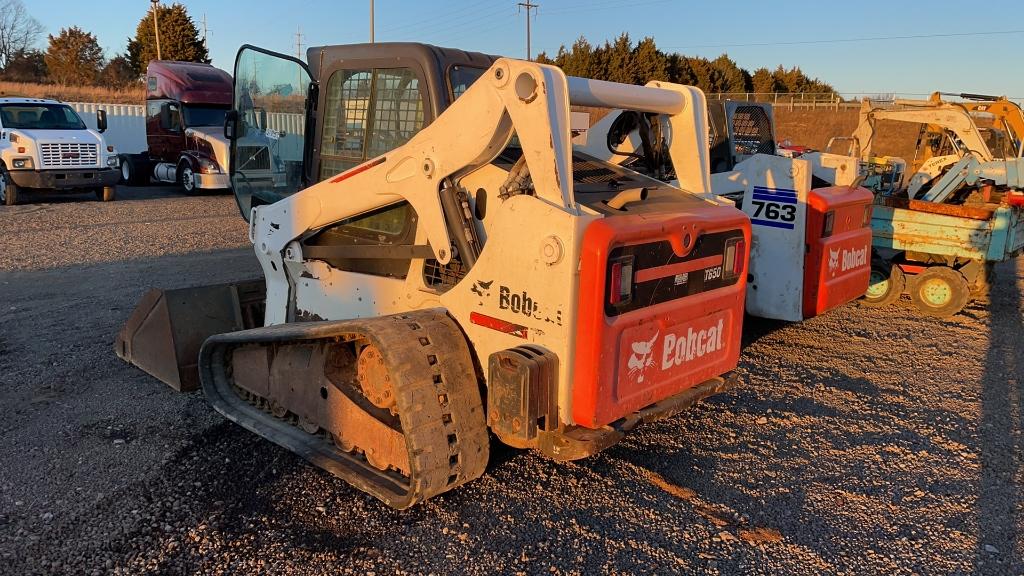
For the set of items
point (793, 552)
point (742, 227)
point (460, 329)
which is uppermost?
point (742, 227)

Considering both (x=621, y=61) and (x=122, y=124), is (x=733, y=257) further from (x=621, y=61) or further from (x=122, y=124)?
(x=621, y=61)

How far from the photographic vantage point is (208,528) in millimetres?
3203

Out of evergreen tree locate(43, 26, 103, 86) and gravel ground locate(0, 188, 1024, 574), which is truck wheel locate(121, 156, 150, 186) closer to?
gravel ground locate(0, 188, 1024, 574)

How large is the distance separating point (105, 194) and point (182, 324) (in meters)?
13.0

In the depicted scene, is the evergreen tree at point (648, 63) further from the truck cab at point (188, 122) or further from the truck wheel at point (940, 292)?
the truck wheel at point (940, 292)

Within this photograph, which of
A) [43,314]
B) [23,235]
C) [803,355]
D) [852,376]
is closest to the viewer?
[852,376]

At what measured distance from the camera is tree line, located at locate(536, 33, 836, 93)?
48.2 meters

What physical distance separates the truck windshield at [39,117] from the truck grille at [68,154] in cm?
53

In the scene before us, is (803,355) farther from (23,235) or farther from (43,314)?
(23,235)

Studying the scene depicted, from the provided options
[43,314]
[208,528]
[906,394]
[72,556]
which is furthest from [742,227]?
[43,314]

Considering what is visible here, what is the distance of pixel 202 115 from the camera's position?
1764cm

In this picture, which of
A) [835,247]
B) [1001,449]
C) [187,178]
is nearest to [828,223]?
[835,247]

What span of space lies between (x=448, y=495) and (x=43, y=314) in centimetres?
506

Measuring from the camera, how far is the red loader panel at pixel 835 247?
554 centimetres
